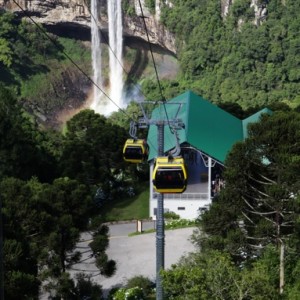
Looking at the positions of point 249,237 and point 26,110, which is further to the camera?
point 26,110

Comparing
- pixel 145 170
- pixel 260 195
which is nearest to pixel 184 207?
pixel 145 170

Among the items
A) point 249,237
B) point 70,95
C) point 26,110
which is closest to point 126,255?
point 249,237

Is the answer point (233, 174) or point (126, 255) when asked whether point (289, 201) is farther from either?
point (126, 255)

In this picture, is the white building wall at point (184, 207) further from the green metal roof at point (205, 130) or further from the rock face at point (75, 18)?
the rock face at point (75, 18)

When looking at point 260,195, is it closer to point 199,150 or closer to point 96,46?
point 199,150

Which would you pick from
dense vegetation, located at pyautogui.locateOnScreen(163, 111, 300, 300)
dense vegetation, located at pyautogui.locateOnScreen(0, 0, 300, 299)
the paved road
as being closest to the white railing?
the paved road
